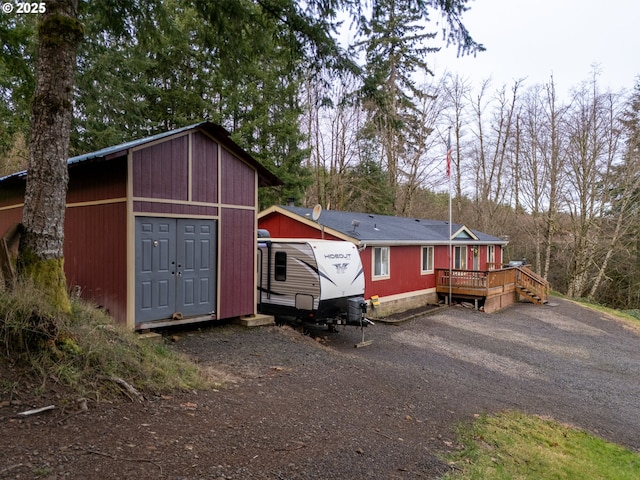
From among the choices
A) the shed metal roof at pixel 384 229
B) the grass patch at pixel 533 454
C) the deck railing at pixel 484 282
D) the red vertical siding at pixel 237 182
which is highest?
the red vertical siding at pixel 237 182

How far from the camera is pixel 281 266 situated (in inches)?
421

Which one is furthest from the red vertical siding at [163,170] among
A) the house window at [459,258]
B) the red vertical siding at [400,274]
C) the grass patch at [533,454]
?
the house window at [459,258]

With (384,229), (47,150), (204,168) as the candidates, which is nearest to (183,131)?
(204,168)

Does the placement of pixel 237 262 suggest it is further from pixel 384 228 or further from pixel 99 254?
pixel 384 228

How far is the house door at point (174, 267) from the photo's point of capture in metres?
7.54

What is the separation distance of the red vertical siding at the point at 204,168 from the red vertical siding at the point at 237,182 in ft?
0.72

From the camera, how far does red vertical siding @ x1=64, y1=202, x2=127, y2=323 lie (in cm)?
745

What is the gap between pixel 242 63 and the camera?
7.73 meters

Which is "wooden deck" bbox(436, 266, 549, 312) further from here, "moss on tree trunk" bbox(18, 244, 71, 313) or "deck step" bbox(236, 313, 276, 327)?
"moss on tree trunk" bbox(18, 244, 71, 313)

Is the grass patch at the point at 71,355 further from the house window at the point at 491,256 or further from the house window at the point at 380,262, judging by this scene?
the house window at the point at 491,256

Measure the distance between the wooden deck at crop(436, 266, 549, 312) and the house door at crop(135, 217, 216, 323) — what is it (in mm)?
12259

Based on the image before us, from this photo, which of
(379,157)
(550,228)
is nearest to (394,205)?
(379,157)

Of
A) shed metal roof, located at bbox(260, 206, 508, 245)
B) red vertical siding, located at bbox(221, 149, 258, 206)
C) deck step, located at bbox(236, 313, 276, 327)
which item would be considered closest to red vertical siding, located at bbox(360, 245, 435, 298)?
shed metal roof, located at bbox(260, 206, 508, 245)

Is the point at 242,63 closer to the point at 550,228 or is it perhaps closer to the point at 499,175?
the point at 550,228
